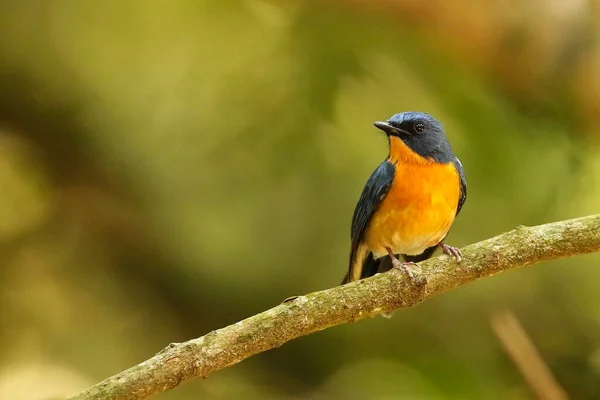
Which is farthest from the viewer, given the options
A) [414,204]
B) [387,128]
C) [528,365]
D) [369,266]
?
[369,266]

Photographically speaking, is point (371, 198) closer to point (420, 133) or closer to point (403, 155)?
point (403, 155)

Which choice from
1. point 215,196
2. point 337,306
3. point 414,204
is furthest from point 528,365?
point 215,196

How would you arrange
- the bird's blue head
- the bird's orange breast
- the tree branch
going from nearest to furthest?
1. the tree branch
2. the bird's orange breast
3. the bird's blue head

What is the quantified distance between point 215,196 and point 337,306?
2.64m

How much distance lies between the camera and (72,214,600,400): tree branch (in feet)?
7.32

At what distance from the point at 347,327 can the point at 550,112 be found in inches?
73.1

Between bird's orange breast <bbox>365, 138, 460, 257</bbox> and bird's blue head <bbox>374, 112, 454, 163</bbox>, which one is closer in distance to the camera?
bird's orange breast <bbox>365, 138, 460, 257</bbox>

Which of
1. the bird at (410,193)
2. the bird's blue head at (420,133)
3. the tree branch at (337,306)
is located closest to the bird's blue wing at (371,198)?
the bird at (410,193)

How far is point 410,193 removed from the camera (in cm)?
344

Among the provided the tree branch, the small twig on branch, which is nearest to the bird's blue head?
the tree branch

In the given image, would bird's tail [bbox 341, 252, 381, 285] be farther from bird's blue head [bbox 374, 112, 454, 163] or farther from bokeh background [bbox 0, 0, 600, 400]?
bokeh background [bbox 0, 0, 600, 400]

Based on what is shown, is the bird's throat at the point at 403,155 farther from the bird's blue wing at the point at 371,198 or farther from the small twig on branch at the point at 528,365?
the small twig on branch at the point at 528,365

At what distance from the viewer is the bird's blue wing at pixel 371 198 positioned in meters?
3.49

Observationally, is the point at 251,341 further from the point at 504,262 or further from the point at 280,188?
the point at 280,188
